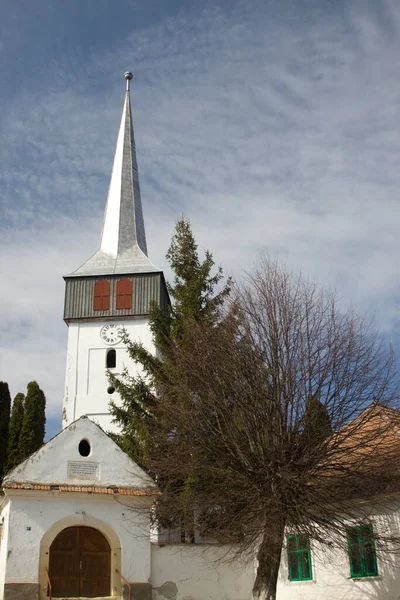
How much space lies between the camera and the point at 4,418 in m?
31.6

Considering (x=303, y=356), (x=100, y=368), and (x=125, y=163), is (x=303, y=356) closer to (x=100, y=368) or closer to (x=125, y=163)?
(x=100, y=368)

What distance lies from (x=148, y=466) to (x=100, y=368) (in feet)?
73.3

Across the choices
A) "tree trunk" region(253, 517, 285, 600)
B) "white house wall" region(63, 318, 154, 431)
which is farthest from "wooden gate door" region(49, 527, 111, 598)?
"white house wall" region(63, 318, 154, 431)

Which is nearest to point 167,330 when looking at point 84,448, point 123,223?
point 84,448

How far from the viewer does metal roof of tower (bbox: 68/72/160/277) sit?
44719mm

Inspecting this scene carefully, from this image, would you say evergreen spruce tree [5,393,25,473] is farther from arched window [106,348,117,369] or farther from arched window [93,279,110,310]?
arched window [93,279,110,310]

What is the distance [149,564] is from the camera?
730 inches

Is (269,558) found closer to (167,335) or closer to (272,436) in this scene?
(272,436)

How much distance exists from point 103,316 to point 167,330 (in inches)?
722

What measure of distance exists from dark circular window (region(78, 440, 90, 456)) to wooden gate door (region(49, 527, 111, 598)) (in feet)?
6.24

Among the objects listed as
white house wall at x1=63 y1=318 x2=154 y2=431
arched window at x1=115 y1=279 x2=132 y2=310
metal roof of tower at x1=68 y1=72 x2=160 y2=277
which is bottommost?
white house wall at x1=63 y1=318 x2=154 y2=431

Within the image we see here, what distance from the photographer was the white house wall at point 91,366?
40875 mm

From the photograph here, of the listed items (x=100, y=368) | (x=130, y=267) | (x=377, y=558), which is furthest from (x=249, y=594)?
(x=130, y=267)

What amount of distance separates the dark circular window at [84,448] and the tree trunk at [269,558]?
5.27m
